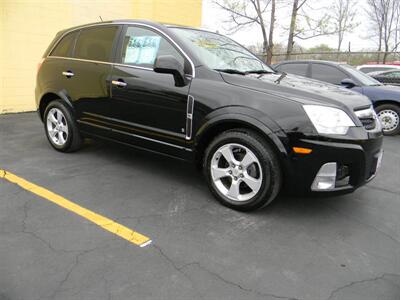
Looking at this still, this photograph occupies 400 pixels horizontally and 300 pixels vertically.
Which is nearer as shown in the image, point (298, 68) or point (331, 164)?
point (331, 164)

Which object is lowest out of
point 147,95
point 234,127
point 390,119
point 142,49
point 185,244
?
point 185,244

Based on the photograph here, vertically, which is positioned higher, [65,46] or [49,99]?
[65,46]

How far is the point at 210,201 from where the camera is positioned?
3740 mm

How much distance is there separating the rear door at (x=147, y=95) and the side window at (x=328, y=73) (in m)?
4.90

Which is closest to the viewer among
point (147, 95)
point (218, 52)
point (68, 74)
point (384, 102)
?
point (147, 95)

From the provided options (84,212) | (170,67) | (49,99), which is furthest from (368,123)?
(49,99)

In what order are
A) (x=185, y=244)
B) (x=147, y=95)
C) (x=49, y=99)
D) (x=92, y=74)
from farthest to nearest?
(x=49, y=99), (x=92, y=74), (x=147, y=95), (x=185, y=244)

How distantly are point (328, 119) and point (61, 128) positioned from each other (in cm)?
349

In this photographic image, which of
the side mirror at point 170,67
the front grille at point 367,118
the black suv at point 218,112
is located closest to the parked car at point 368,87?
the black suv at point 218,112

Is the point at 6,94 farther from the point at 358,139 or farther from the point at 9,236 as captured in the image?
the point at 358,139

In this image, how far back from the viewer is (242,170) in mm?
3418

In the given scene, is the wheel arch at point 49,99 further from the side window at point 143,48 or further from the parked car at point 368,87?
the parked car at point 368,87

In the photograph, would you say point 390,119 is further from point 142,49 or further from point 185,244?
point 185,244

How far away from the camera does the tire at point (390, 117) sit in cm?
766
